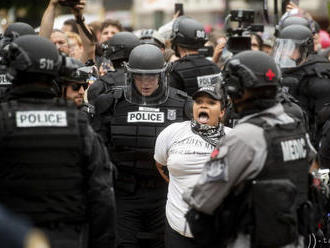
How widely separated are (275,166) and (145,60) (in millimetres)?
2694

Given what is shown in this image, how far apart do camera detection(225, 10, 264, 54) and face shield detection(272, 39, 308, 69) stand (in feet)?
3.04

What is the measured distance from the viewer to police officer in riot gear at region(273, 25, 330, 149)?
870 cm

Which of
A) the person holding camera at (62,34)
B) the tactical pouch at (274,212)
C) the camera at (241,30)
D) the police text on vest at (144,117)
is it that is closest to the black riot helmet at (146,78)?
the police text on vest at (144,117)

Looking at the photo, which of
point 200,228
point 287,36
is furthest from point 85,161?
point 287,36

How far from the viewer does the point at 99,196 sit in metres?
4.97

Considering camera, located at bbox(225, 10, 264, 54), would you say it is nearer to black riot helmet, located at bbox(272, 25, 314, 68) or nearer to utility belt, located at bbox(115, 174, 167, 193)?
black riot helmet, located at bbox(272, 25, 314, 68)

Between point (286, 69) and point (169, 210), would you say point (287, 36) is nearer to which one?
point (286, 69)

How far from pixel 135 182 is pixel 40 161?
2.52 m

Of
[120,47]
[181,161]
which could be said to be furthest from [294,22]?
[181,161]

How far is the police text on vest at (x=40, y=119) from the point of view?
190 inches

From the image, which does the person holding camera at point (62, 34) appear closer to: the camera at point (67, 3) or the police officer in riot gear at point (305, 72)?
the camera at point (67, 3)

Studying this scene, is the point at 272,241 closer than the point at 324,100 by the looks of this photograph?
Yes

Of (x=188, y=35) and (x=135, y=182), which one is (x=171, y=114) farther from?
(x=188, y=35)

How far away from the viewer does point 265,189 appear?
476cm
